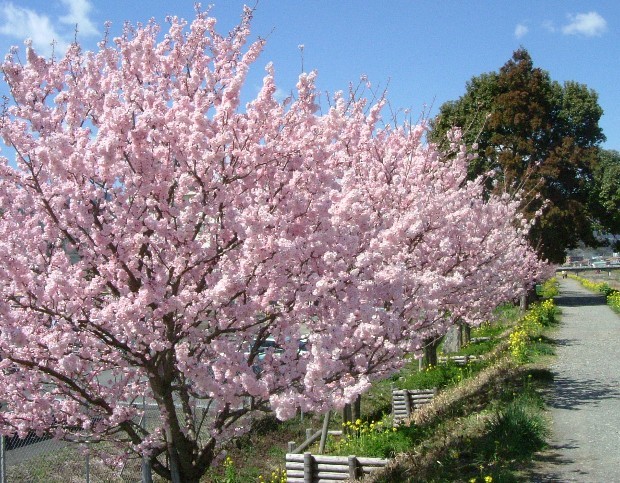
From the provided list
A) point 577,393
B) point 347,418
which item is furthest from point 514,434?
point 577,393

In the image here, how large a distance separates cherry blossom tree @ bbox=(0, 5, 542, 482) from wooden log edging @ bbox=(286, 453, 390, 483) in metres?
2.23

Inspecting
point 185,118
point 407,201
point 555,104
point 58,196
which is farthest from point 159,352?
point 555,104

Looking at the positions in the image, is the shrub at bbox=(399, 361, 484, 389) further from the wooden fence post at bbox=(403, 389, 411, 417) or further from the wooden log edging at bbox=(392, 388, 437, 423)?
the wooden fence post at bbox=(403, 389, 411, 417)

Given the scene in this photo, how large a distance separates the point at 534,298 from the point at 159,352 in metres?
32.2

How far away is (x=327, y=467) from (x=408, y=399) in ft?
14.4

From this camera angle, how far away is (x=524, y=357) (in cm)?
1445

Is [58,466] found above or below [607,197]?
below

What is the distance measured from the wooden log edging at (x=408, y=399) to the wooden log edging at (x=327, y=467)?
413 cm

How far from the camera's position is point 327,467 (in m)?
8.12

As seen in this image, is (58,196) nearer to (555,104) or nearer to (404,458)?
(404,458)

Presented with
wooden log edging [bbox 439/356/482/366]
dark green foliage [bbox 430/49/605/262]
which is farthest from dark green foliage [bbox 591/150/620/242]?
wooden log edging [bbox 439/356/482/366]

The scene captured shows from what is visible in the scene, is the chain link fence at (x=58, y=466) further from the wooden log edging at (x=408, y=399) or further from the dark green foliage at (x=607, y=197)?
the dark green foliage at (x=607, y=197)

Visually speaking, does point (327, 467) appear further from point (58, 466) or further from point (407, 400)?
point (407, 400)

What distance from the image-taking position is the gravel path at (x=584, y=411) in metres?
7.18
